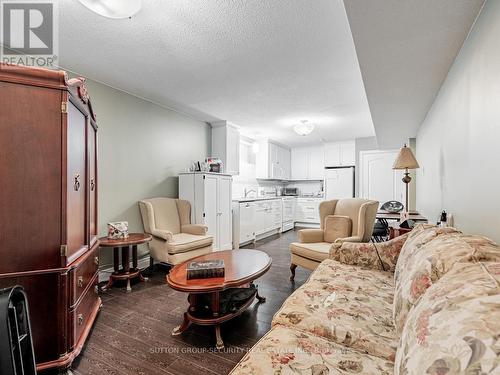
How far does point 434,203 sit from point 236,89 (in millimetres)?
2709

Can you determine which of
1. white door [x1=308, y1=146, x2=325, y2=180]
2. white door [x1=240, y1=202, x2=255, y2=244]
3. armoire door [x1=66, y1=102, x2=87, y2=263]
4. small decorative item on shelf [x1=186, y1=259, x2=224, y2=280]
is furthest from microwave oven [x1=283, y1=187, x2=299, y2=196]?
armoire door [x1=66, y1=102, x2=87, y2=263]

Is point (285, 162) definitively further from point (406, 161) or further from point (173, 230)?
point (173, 230)

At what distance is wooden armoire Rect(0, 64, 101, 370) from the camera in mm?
1370

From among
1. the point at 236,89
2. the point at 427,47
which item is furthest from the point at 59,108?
the point at 427,47

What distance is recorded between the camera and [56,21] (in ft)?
6.07

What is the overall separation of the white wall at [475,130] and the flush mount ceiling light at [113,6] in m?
1.98

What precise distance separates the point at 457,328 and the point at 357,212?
2577mm

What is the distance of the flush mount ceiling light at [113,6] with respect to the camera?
4.87 feet

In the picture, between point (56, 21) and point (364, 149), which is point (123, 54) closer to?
point (56, 21)

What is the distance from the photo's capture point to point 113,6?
4.96ft

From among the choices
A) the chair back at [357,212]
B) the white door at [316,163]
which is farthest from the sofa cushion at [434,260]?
the white door at [316,163]

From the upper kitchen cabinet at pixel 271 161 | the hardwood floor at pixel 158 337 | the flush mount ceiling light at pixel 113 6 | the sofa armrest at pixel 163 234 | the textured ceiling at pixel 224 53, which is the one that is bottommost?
the hardwood floor at pixel 158 337

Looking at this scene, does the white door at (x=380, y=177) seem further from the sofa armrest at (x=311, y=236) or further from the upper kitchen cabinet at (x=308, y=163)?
the sofa armrest at (x=311, y=236)

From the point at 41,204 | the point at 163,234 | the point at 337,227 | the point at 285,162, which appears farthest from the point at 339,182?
the point at 41,204
